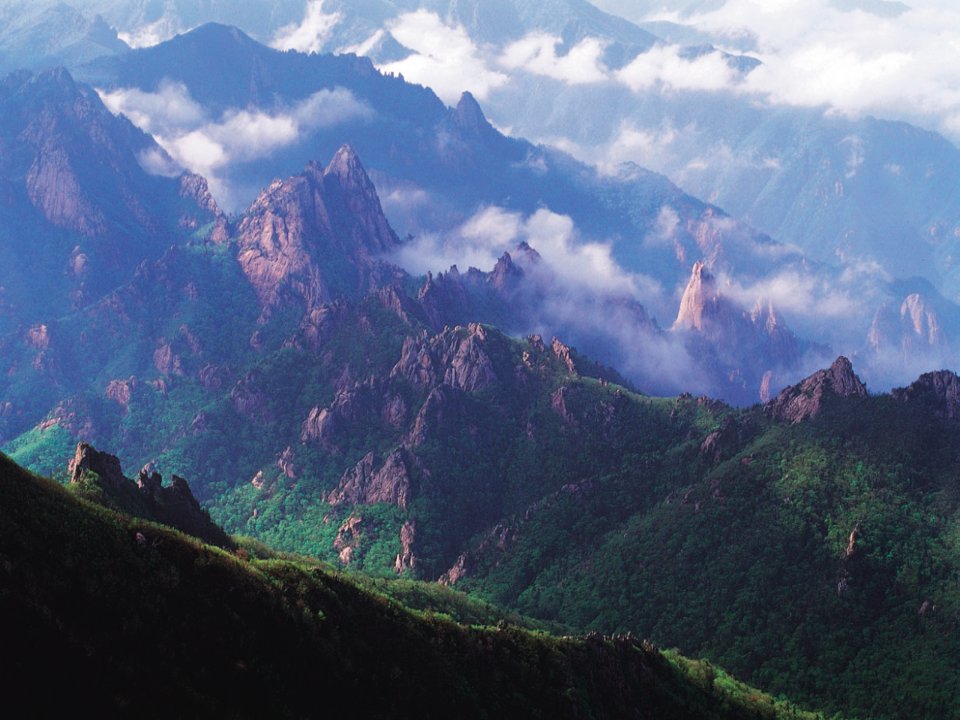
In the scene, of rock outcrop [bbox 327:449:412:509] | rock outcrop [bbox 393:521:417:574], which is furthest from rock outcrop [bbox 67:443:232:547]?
rock outcrop [bbox 327:449:412:509]

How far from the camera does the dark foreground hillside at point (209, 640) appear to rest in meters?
41.4

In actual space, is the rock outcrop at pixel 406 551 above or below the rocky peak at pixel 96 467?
below

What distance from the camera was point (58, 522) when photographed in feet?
163

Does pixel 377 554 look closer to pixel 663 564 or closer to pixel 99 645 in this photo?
pixel 663 564

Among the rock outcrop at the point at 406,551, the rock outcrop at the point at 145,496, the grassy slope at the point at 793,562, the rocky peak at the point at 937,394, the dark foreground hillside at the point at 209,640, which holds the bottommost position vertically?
the rock outcrop at the point at 406,551

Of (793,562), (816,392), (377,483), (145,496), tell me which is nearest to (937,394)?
(816,392)

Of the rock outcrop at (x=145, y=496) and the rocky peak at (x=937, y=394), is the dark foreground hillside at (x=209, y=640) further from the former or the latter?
the rocky peak at (x=937, y=394)

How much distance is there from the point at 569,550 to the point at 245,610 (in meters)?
111

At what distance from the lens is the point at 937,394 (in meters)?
154

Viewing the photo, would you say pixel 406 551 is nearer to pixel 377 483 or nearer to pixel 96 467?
pixel 377 483

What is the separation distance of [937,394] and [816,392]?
1787 cm

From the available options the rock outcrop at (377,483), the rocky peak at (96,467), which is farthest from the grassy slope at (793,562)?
the rocky peak at (96,467)

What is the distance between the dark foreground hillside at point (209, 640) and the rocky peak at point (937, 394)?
9858 centimetres

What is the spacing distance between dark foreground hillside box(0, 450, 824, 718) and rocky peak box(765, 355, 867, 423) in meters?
97.4
